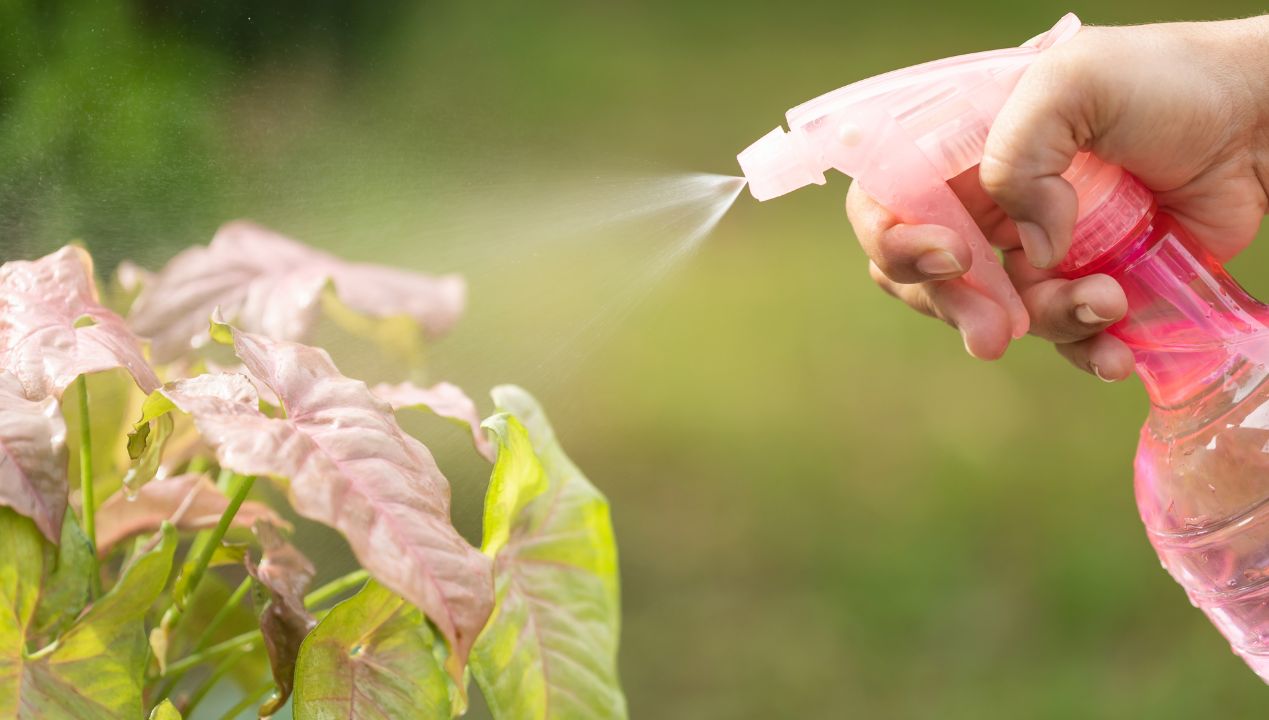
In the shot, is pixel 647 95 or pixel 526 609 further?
pixel 647 95

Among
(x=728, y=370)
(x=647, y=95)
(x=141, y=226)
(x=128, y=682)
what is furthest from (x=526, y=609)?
(x=647, y=95)

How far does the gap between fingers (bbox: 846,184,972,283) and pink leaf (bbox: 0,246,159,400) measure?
1.63ft

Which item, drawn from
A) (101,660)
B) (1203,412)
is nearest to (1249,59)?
(1203,412)

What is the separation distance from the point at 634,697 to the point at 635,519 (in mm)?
486

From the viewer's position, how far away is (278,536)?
69 centimetres

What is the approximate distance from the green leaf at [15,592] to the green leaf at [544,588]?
231 mm

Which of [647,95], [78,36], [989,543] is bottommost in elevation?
[989,543]

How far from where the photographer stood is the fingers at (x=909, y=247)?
82 centimetres

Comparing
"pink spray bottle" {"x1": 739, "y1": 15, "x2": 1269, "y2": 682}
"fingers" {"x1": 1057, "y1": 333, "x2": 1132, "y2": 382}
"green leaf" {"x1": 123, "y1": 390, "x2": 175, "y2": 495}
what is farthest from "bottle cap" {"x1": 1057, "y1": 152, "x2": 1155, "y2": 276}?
"green leaf" {"x1": 123, "y1": 390, "x2": 175, "y2": 495}

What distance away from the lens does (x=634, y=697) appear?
88.7 inches

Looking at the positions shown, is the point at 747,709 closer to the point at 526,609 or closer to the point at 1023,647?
the point at 1023,647

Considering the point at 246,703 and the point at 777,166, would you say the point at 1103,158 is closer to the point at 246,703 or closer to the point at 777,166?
the point at 777,166

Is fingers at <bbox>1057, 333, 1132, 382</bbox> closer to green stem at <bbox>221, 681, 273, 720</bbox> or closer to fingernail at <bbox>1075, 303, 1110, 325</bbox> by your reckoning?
fingernail at <bbox>1075, 303, 1110, 325</bbox>

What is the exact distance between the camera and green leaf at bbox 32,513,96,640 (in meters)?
0.59
